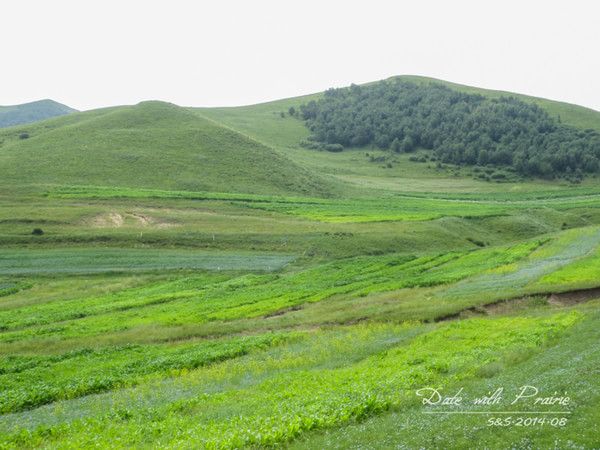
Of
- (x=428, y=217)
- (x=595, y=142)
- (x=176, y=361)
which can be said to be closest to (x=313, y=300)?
(x=176, y=361)

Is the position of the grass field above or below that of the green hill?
below

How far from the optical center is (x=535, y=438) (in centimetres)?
1526

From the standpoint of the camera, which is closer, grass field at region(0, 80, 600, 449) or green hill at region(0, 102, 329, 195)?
grass field at region(0, 80, 600, 449)

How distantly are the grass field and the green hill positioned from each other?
123 centimetres

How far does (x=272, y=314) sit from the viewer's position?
160ft

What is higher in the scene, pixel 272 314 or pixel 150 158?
pixel 150 158

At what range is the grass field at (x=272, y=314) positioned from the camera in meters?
20.4

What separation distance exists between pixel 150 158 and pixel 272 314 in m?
102

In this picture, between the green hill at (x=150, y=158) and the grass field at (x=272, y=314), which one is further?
the green hill at (x=150, y=158)

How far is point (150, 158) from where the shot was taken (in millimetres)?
140750

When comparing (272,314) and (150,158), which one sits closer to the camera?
(272,314)

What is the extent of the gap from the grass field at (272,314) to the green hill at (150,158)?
123 cm

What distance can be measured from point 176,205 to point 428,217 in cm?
4674

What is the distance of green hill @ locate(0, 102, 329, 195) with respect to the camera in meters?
127
